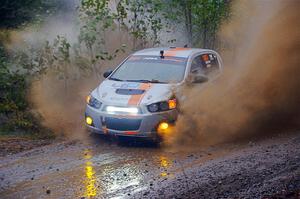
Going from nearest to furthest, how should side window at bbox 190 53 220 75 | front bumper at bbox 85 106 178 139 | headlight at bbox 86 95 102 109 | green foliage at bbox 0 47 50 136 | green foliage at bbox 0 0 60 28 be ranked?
1. front bumper at bbox 85 106 178 139
2. headlight at bbox 86 95 102 109
3. side window at bbox 190 53 220 75
4. green foliage at bbox 0 47 50 136
5. green foliage at bbox 0 0 60 28

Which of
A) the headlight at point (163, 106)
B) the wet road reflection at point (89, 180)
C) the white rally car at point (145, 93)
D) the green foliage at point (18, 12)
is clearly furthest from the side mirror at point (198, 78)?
the green foliage at point (18, 12)

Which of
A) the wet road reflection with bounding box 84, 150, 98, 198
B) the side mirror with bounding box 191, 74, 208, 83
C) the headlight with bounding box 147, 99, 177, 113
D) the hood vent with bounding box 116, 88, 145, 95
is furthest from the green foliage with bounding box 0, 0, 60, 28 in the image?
the wet road reflection with bounding box 84, 150, 98, 198

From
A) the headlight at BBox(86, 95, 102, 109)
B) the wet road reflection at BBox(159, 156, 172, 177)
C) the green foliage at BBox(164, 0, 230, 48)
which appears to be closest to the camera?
the wet road reflection at BBox(159, 156, 172, 177)

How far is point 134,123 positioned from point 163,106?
65cm

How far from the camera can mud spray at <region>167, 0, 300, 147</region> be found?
10133 mm

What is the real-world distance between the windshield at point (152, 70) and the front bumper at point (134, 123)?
41.1 inches

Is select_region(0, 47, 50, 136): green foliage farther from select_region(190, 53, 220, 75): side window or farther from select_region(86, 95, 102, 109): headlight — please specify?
select_region(190, 53, 220, 75): side window

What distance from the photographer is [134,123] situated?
961 centimetres

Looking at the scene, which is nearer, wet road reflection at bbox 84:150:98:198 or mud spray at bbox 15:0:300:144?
wet road reflection at bbox 84:150:98:198

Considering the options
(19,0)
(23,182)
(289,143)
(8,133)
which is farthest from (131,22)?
(23,182)

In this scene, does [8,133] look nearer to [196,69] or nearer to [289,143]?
[196,69]

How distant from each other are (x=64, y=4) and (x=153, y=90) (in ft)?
34.7

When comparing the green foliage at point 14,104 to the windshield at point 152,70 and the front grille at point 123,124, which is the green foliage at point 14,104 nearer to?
the front grille at point 123,124

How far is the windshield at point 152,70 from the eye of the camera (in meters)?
10.6
